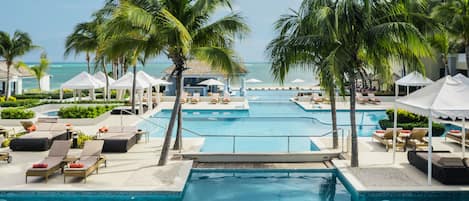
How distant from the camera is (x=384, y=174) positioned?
38.9 ft

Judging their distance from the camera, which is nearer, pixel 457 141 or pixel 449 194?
pixel 449 194

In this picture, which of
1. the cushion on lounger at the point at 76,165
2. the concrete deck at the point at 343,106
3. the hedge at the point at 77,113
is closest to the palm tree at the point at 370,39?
the cushion on lounger at the point at 76,165

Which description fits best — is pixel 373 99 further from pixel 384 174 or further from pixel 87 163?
pixel 87 163

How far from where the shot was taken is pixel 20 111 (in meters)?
22.4

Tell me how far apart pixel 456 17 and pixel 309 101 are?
46.9ft

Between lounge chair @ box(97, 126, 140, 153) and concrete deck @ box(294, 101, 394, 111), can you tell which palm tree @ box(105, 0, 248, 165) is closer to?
lounge chair @ box(97, 126, 140, 153)

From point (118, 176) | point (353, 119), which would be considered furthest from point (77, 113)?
point (353, 119)

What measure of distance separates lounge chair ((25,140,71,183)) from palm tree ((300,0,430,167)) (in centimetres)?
739

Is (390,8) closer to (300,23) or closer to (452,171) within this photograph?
(300,23)

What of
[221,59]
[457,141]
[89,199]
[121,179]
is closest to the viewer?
[89,199]

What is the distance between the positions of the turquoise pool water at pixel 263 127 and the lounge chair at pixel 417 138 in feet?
7.75

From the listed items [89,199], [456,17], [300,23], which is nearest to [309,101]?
[456,17]

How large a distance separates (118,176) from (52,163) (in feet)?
5.59

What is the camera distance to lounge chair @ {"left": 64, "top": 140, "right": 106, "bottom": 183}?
1086 centimetres
